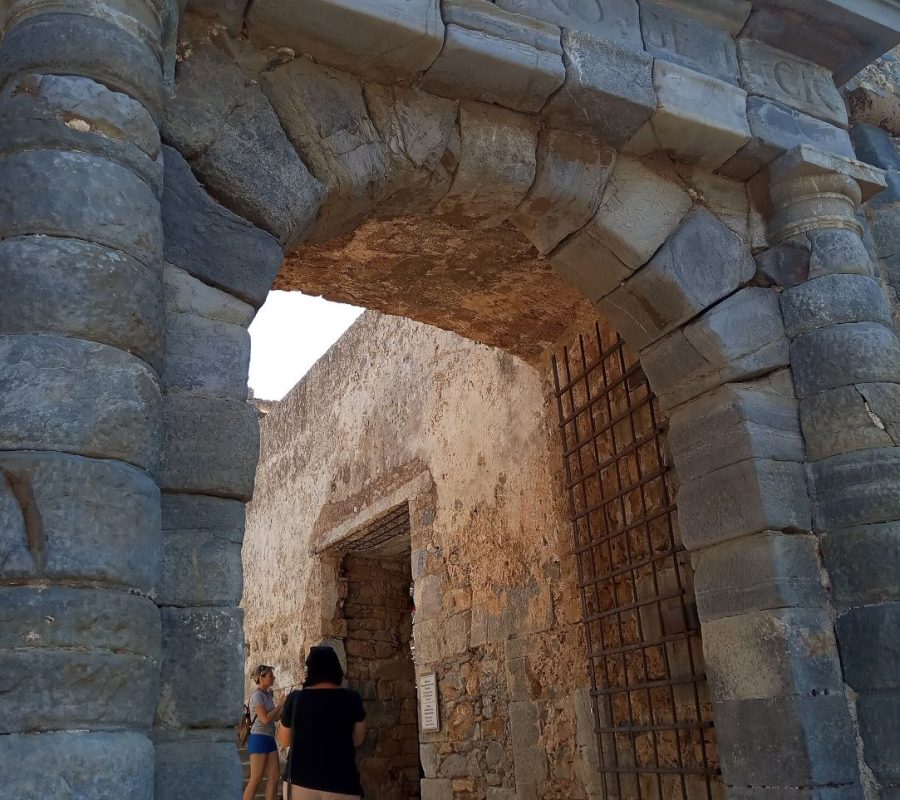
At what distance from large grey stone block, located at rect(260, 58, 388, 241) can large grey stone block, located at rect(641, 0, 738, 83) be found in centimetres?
114

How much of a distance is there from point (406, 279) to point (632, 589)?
5.67 ft

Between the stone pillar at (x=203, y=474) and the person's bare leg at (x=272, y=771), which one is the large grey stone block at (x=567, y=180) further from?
the person's bare leg at (x=272, y=771)

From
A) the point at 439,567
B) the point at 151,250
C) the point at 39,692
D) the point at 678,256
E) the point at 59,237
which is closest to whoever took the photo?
the point at 39,692

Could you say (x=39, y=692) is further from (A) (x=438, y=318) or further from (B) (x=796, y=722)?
(A) (x=438, y=318)

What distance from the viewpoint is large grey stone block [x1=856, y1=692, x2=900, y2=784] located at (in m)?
2.67

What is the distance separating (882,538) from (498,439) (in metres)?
2.74

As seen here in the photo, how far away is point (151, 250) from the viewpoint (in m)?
2.00

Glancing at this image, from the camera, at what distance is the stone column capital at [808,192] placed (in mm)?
3240

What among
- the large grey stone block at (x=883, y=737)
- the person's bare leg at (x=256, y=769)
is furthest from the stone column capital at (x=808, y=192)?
the person's bare leg at (x=256, y=769)

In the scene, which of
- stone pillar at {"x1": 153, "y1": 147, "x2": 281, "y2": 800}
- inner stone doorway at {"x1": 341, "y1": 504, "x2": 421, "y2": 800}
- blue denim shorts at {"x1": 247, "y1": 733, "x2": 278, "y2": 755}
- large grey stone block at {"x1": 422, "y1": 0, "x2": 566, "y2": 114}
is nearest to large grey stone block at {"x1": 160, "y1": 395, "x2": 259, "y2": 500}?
stone pillar at {"x1": 153, "y1": 147, "x2": 281, "y2": 800}

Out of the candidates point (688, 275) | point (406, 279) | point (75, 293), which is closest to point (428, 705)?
point (406, 279)

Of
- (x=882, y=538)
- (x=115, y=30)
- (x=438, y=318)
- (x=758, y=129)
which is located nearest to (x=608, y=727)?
(x=882, y=538)

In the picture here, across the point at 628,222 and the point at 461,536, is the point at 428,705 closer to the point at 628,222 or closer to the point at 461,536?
the point at 461,536

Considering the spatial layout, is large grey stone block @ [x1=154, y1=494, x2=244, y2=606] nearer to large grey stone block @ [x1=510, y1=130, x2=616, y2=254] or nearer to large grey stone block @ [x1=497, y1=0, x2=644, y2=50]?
large grey stone block @ [x1=510, y1=130, x2=616, y2=254]
